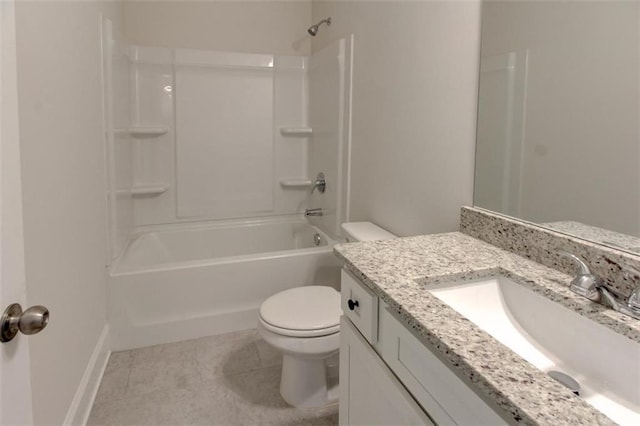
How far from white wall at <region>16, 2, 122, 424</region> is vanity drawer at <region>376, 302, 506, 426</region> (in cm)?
99

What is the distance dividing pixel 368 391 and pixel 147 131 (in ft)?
7.96

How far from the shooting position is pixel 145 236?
2842mm

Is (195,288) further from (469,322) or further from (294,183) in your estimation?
(469,322)

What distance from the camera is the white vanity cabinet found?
0.73 metres

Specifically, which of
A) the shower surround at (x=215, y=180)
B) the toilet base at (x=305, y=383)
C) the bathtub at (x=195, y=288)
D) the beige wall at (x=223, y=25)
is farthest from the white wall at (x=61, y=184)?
the beige wall at (x=223, y=25)

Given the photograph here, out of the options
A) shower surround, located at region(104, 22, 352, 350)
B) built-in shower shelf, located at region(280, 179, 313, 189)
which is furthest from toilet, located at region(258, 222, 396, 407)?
built-in shower shelf, located at region(280, 179, 313, 189)

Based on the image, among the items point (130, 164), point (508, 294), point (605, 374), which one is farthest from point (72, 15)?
point (605, 374)

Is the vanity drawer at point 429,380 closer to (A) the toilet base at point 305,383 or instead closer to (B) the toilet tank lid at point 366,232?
(A) the toilet base at point 305,383

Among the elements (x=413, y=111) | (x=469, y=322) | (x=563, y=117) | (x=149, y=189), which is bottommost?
(x=469, y=322)

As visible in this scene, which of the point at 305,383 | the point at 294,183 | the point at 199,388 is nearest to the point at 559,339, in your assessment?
the point at 305,383

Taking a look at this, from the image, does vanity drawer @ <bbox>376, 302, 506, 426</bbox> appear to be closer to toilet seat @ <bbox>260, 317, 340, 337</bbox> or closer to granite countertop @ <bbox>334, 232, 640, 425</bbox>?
granite countertop @ <bbox>334, 232, 640, 425</bbox>

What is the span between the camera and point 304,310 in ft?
5.76

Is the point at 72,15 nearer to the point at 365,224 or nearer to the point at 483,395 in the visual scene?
the point at 365,224

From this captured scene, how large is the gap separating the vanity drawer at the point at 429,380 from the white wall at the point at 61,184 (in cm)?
99
